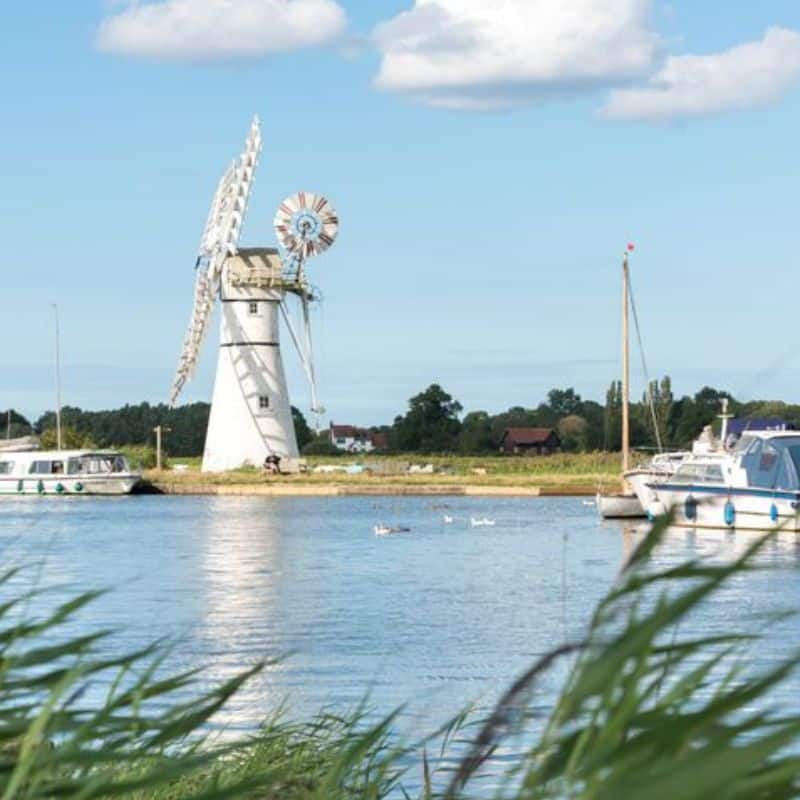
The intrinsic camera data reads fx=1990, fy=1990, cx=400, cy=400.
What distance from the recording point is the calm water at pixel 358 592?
15180 mm

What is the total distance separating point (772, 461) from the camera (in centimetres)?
3650

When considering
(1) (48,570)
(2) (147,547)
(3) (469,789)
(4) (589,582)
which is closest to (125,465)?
(2) (147,547)

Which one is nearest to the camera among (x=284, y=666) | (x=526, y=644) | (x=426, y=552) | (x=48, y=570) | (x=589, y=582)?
(x=284, y=666)

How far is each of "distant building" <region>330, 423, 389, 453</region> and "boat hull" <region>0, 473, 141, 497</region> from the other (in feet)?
215

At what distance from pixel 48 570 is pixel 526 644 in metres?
13.5

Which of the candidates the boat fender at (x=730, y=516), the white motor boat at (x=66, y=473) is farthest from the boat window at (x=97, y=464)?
the boat fender at (x=730, y=516)

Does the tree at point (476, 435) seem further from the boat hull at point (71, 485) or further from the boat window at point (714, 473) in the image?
the boat window at point (714, 473)

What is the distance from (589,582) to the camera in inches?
1114

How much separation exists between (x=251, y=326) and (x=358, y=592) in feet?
134

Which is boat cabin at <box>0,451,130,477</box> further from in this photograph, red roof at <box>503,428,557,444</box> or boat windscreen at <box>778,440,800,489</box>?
red roof at <box>503,428,557,444</box>

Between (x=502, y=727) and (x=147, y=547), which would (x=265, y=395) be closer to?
(x=147, y=547)

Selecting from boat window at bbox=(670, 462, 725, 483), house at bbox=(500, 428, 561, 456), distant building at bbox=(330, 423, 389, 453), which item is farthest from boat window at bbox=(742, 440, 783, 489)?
distant building at bbox=(330, 423, 389, 453)

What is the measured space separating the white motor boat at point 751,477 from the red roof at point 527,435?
3034 inches

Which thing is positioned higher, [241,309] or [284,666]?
[241,309]
